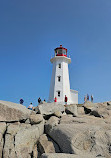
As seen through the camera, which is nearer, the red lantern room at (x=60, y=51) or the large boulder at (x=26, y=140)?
the large boulder at (x=26, y=140)

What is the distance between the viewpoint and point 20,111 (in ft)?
32.3

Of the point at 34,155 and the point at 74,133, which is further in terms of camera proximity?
the point at 34,155

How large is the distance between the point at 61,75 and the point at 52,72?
255cm

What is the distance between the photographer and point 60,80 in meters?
31.9

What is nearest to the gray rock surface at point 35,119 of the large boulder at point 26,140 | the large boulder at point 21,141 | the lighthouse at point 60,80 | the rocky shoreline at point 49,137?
the rocky shoreline at point 49,137

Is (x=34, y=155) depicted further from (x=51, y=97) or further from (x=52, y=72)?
(x=52, y=72)

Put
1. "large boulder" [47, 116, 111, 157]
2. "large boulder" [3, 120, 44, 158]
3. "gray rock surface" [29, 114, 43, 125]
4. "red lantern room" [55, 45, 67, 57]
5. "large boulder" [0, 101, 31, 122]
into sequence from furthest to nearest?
"red lantern room" [55, 45, 67, 57]
"large boulder" [0, 101, 31, 122]
"gray rock surface" [29, 114, 43, 125]
"large boulder" [3, 120, 44, 158]
"large boulder" [47, 116, 111, 157]

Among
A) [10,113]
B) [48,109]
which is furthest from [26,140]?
[48,109]

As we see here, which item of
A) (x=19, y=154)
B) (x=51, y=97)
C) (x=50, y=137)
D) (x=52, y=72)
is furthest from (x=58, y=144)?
(x=52, y=72)

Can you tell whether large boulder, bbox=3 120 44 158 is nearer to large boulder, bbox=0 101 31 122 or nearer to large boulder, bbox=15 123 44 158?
large boulder, bbox=15 123 44 158

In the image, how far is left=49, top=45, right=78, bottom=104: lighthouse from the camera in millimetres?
31094

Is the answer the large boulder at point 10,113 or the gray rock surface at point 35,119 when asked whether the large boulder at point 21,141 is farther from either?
the large boulder at point 10,113

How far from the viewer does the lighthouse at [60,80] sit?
31.1 meters

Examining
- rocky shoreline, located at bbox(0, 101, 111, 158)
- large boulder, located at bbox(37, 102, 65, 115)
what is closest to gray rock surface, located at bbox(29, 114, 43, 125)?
rocky shoreline, located at bbox(0, 101, 111, 158)
